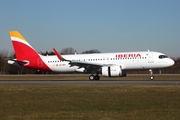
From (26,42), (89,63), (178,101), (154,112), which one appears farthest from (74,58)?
(154,112)

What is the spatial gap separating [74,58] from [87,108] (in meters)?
30.5

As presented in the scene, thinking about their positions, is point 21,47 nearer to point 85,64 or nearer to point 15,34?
point 15,34

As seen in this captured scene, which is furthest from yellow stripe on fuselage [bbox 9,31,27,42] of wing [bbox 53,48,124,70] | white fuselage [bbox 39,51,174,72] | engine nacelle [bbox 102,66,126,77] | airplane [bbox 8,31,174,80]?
engine nacelle [bbox 102,66,126,77]

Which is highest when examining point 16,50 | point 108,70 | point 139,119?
point 16,50

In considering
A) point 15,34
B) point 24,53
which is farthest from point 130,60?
point 15,34

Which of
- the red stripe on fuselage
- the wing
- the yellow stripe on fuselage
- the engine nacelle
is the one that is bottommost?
the engine nacelle

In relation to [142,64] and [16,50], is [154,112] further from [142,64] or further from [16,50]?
[16,50]

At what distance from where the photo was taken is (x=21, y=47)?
47125mm

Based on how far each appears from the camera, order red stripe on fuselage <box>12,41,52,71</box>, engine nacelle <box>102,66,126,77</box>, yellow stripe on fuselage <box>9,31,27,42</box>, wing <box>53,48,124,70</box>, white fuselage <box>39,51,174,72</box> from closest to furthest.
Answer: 1. engine nacelle <box>102,66,126,77</box>
2. wing <box>53,48,124,70</box>
3. white fuselage <box>39,51,174,72</box>
4. red stripe on fuselage <box>12,41,52,71</box>
5. yellow stripe on fuselage <box>9,31,27,42</box>

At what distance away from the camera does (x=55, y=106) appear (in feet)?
52.2

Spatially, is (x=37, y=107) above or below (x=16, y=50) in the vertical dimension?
below

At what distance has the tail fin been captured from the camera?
47000mm

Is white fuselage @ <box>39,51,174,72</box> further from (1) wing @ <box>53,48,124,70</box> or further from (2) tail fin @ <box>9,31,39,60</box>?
(2) tail fin @ <box>9,31,39,60</box>

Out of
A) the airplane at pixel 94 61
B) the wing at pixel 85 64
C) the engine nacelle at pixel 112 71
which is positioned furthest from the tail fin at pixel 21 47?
the engine nacelle at pixel 112 71
